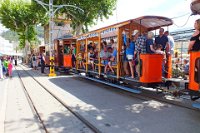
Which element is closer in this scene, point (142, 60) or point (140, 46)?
point (142, 60)

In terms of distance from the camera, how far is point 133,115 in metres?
6.71

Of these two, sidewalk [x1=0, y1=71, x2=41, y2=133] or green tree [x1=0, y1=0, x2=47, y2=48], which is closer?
sidewalk [x1=0, y1=71, x2=41, y2=133]

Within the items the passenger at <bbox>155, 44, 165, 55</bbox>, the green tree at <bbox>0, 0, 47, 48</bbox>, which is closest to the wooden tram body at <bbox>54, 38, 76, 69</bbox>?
the passenger at <bbox>155, 44, 165, 55</bbox>

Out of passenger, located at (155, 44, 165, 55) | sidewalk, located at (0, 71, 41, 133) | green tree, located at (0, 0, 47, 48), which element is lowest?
sidewalk, located at (0, 71, 41, 133)

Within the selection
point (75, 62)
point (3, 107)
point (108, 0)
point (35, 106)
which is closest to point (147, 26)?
point (35, 106)

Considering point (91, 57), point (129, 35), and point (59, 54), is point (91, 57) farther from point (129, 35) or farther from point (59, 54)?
point (59, 54)

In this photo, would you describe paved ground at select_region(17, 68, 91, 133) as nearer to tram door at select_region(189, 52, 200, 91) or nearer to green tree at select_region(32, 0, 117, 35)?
tram door at select_region(189, 52, 200, 91)

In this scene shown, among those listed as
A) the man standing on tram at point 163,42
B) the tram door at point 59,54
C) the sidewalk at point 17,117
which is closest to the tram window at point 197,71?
the man standing on tram at point 163,42

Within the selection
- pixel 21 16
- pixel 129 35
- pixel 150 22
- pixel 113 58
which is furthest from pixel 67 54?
pixel 21 16

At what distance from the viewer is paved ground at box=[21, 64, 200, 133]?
18.2 ft

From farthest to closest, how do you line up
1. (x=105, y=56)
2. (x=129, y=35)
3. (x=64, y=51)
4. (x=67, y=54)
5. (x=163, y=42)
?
(x=64, y=51), (x=67, y=54), (x=105, y=56), (x=129, y=35), (x=163, y=42)

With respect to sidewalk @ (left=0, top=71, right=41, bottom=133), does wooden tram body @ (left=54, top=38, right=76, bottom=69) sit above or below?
above

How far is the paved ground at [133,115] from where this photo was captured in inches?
219

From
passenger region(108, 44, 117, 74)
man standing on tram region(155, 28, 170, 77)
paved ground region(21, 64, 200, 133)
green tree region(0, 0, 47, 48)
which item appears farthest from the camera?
green tree region(0, 0, 47, 48)
